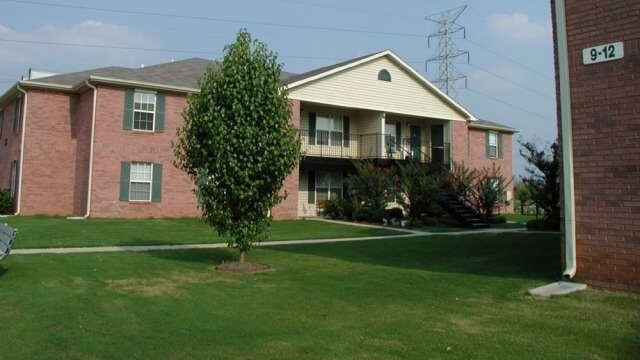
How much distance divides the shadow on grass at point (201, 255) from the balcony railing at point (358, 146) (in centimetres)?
1326

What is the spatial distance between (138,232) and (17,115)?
37.8 ft

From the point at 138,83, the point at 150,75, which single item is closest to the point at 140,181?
the point at 138,83

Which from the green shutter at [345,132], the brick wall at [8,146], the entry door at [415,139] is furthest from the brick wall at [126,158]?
the entry door at [415,139]

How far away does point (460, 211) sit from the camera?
965 inches

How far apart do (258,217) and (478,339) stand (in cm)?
633

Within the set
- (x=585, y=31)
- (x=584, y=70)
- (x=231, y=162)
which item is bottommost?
(x=231, y=162)

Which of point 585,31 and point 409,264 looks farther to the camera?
point 409,264

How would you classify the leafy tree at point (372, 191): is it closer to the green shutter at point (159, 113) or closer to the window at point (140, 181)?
the green shutter at point (159, 113)

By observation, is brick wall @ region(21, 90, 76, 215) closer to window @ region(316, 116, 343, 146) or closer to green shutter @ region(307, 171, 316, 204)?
green shutter @ region(307, 171, 316, 204)

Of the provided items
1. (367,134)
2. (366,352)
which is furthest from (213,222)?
(367,134)

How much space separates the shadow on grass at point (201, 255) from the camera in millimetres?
12430

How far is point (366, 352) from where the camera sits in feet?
17.5

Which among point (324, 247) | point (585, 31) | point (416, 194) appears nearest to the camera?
point (585, 31)

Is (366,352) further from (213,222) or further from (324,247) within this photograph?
(324,247)
